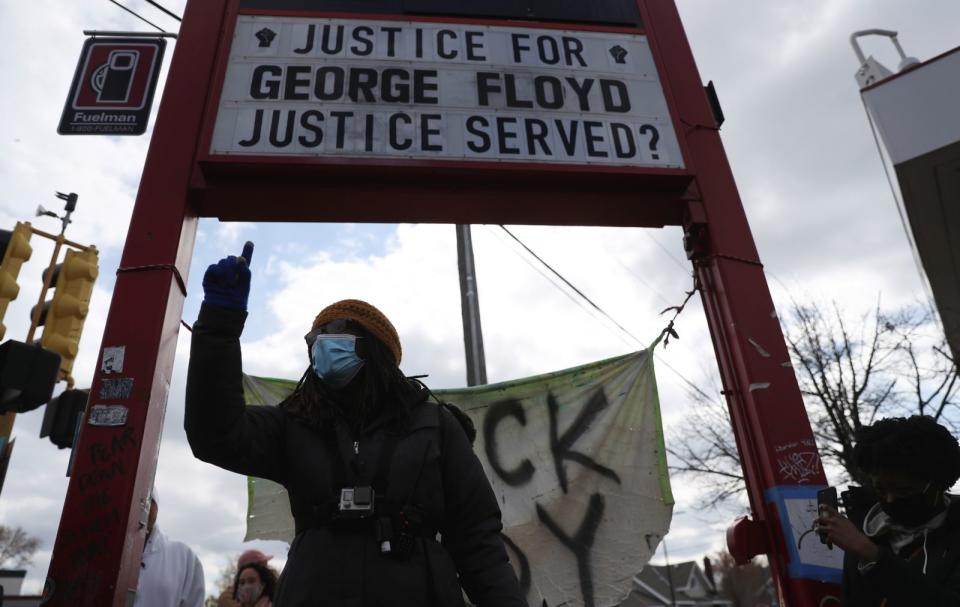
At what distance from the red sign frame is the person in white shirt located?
1.99 ft

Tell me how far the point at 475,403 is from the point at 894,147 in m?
5.14

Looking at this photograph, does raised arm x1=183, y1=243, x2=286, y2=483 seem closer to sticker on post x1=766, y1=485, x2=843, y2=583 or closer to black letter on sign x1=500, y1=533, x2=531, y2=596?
black letter on sign x1=500, y1=533, x2=531, y2=596

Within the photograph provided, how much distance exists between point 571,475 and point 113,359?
8.74 ft

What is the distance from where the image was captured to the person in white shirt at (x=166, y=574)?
372cm

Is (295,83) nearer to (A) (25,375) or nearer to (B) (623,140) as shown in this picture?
(B) (623,140)

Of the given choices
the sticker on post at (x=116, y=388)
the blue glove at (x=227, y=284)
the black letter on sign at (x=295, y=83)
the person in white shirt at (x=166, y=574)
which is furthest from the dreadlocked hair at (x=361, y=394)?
the black letter on sign at (x=295, y=83)

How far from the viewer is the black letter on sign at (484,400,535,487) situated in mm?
4211

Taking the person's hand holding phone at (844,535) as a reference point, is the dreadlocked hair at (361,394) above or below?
above

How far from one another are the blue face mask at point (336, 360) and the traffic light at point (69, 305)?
530 centimetres

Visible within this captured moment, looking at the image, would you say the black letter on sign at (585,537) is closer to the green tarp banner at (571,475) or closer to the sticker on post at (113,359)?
the green tarp banner at (571,475)

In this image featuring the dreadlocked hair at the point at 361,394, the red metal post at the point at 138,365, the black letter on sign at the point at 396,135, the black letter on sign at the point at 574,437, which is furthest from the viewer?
the black letter on sign at the point at 574,437

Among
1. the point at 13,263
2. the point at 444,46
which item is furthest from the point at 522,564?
the point at 13,263

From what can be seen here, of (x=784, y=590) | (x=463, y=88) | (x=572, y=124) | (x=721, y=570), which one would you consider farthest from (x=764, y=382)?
(x=721, y=570)

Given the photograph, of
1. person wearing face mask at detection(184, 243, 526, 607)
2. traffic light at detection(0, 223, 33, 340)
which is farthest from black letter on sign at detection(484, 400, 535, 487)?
traffic light at detection(0, 223, 33, 340)
